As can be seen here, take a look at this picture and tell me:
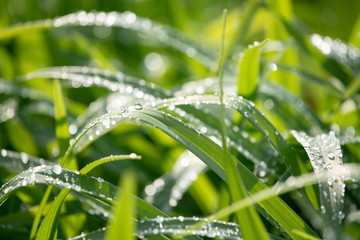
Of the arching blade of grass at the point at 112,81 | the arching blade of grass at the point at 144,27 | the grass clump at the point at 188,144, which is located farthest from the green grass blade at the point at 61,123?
the arching blade of grass at the point at 144,27

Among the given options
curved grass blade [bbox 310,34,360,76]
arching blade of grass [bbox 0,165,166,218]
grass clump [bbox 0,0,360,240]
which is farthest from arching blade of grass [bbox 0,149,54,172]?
curved grass blade [bbox 310,34,360,76]

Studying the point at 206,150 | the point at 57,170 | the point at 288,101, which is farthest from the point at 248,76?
the point at 57,170

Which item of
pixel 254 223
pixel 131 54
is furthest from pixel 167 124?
pixel 131 54

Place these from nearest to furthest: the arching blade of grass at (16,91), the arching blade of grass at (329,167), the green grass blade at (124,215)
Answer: the green grass blade at (124,215), the arching blade of grass at (329,167), the arching blade of grass at (16,91)

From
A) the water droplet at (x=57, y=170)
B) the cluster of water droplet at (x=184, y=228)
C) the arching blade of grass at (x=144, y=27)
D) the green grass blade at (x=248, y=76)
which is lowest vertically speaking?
the cluster of water droplet at (x=184, y=228)

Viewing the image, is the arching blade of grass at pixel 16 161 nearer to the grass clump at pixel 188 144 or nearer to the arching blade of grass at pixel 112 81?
the grass clump at pixel 188 144

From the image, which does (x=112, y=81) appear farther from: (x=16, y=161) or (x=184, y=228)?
(x=184, y=228)
